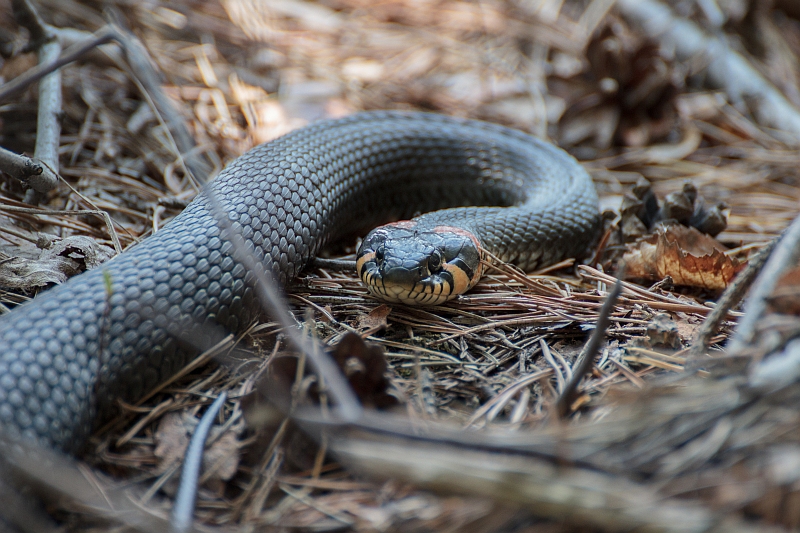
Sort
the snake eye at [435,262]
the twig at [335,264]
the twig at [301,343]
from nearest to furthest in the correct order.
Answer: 1. the twig at [301,343]
2. the snake eye at [435,262]
3. the twig at [335,264]

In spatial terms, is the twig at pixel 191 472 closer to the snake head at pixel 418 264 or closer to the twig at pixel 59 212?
the snake head at pixel 418 264

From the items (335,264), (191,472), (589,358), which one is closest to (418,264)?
(335,264)

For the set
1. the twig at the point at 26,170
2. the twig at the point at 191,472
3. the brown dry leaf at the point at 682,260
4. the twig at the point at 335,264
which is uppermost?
the twig at the point at 26,170

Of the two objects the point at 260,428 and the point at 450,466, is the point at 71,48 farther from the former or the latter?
the point at 450,466

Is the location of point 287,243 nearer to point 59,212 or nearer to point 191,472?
point 59,212

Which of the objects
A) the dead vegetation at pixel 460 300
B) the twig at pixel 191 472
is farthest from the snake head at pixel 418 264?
the twig at pixel 191 472
